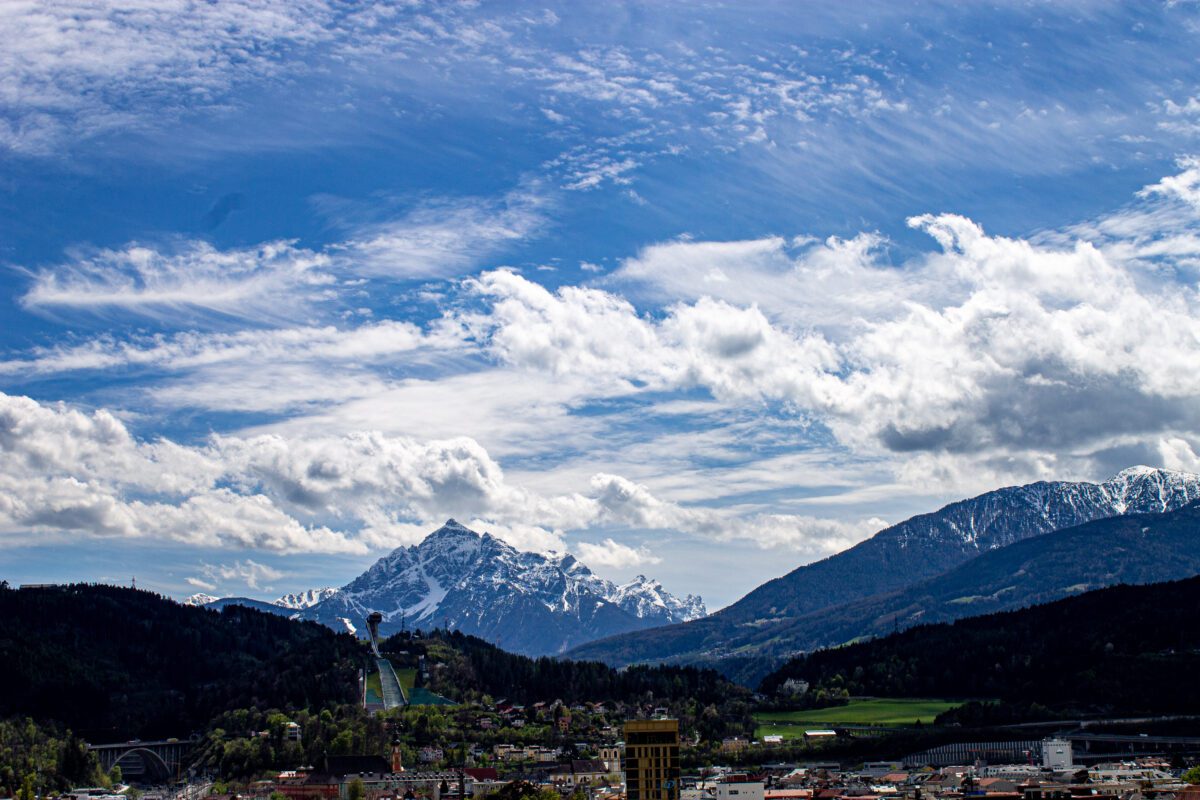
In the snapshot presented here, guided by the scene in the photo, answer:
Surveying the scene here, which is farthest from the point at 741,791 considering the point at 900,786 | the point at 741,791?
the point at 900,786

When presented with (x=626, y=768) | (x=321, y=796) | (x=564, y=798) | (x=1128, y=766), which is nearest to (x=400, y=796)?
(x=321, y=796)

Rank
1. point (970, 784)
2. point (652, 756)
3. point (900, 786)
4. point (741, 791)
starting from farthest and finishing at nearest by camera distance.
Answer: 1. point (900, 786)
2. point (970, 784)
3. point (741, 791)
4. point (652, 756)

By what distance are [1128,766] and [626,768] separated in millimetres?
60590

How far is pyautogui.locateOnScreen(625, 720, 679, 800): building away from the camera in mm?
151875

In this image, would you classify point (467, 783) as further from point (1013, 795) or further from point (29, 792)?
point (1013, 795)

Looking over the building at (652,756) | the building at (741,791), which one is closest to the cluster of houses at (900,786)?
the building at (741,791)

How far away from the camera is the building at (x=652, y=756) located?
498 ft

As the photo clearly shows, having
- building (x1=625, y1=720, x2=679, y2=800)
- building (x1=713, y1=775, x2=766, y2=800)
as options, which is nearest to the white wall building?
building (x1=713, y1=775, x2=766, y2=800)

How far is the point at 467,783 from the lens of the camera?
199375 millimetres

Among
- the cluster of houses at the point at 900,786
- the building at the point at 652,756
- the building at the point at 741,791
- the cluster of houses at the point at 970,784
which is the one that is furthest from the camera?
the building at the point at 741,791

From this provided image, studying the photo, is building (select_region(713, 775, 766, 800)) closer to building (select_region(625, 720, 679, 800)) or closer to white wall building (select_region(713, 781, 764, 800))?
white wall building (select_region(713, 781, 764, 800))

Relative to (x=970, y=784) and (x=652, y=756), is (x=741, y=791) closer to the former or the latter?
(x=652, y=756)

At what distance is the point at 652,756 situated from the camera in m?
152

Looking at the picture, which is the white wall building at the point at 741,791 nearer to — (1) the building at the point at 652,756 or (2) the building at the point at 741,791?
(2) the building at the point at 741,791
